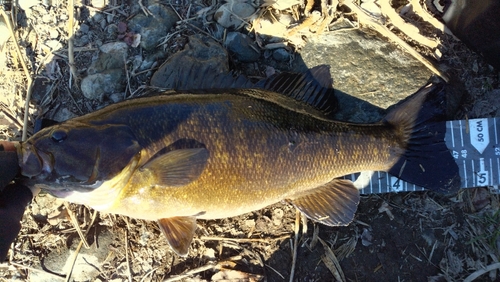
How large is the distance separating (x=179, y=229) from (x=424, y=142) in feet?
6.80

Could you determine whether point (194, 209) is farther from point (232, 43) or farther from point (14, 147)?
point (232, 43)

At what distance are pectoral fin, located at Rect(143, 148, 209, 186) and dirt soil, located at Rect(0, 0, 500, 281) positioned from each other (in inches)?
36.3

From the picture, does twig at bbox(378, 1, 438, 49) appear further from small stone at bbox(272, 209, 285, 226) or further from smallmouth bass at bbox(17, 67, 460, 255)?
small stone at bbox(272, 209, 285, 226)

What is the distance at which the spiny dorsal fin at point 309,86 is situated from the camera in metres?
3.14

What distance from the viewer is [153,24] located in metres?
3.66

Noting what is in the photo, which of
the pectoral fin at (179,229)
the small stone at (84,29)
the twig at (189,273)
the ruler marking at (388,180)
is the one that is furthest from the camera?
the small stone at (84,29)

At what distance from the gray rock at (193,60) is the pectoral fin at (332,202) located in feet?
4.39

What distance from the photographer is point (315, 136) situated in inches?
117

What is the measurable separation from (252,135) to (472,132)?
208 cm

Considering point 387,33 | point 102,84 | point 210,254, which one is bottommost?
point 210,254

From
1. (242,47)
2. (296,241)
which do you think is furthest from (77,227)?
(242,47)

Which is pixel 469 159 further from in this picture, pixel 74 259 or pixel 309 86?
pixel 74 259

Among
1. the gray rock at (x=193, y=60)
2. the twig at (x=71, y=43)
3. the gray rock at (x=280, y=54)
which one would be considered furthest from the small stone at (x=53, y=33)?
the gray rock at (x=280, y=54)

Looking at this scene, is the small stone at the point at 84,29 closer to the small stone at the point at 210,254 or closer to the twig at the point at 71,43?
the twig at the point at 71,43
